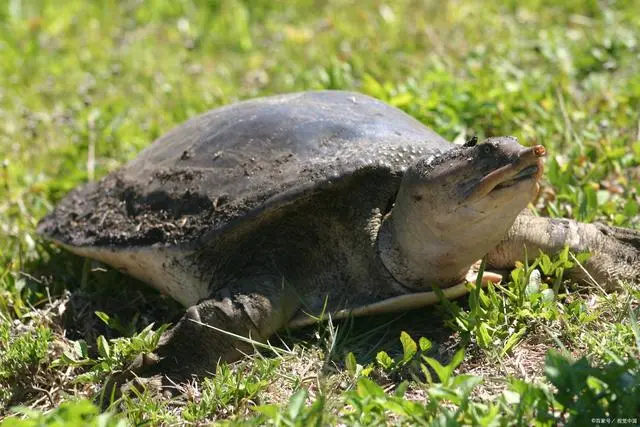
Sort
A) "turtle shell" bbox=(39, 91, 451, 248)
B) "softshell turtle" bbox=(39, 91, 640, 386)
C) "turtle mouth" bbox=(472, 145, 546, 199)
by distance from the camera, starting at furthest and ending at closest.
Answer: "turtle shell" bbox=(39, 91, 451, 248) < "softshell turtle" bbox=(39, 91, 640, 386) < "turtle mouth" bbox=(472, 145, 546, 199)

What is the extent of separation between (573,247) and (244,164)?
3.84ft

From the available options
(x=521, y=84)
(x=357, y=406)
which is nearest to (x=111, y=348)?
(x=357, y=406)

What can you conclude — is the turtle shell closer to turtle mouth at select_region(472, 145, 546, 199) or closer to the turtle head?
the turtle head

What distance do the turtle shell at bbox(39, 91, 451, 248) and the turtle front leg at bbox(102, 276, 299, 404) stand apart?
31 cm

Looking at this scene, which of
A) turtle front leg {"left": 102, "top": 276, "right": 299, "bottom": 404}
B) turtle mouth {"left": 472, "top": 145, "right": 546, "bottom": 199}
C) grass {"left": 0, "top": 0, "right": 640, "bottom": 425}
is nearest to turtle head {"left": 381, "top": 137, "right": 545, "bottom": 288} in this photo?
turtle mouth {"left": 472, "top": 145, "right": 546, "bottom": 199}

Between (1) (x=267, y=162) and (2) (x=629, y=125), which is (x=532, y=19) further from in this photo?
(1) (x=267, y=162)

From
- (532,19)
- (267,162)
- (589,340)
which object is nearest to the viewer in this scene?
(589,340)

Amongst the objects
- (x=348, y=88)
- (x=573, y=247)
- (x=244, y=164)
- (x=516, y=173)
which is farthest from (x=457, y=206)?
(x=348, y=88)

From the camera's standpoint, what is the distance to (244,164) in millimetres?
3170

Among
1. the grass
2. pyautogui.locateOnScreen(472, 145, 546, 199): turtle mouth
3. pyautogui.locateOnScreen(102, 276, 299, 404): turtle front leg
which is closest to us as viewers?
the grass

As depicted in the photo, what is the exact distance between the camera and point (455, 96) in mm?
4238

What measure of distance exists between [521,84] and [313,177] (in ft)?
6.16

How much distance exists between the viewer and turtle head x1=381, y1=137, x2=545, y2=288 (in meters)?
2.53

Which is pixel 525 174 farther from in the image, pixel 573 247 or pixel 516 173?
pixel 573 247
